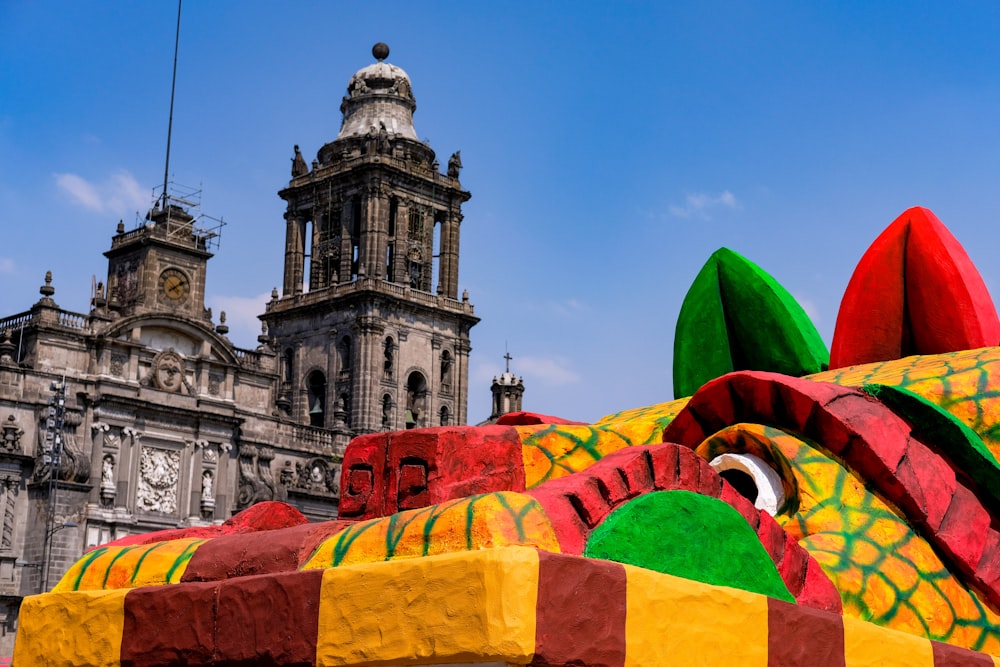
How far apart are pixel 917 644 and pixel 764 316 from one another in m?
3.99

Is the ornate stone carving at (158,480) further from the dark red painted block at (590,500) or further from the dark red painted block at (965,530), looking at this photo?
the dark red painted block at (590,500)

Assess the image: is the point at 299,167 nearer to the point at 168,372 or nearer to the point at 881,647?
the point at 168,372

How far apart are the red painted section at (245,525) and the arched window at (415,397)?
43.8 meters

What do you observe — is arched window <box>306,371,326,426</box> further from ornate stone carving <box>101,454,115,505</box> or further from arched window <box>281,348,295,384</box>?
ornate stone carving <box>101,454,115,505</box>

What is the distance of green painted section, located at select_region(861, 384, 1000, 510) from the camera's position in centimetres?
577

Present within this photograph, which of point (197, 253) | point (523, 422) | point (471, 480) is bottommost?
point (471, 480)

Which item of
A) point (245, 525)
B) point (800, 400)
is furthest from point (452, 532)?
point (800, 400)

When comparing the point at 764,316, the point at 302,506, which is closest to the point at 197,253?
the point at 302,506

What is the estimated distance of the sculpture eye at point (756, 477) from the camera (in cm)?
555

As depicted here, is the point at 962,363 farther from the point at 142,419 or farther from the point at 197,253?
the point at 197,253

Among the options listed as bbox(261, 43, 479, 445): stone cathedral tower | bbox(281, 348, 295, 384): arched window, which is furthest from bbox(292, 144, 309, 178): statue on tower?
bbox(281, 348, 295, 384): arched window

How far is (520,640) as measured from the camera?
3.40m

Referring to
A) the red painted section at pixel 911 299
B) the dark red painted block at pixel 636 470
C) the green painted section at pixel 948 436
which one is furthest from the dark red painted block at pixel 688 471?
the red painted section at pixel 911 299

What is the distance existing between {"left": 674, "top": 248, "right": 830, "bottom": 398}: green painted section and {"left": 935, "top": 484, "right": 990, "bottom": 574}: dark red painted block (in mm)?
2485
